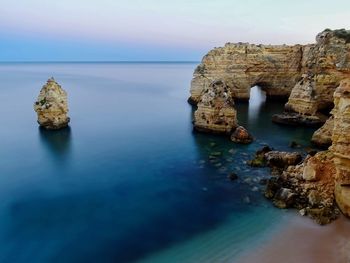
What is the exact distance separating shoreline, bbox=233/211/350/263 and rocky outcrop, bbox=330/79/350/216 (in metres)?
1.13

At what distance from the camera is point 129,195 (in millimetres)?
20859

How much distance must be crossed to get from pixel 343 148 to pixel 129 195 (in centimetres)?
1340

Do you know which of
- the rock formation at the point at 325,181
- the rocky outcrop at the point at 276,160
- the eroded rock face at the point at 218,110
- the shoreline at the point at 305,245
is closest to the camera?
the shoreline at the point at 305,245

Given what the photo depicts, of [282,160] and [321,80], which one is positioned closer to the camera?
[282,160]

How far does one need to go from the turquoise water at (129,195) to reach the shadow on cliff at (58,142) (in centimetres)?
12

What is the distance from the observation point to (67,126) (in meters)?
40.1

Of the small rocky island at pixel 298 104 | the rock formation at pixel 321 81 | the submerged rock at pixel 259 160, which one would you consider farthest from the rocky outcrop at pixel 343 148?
the rock formation at pixel 321 81

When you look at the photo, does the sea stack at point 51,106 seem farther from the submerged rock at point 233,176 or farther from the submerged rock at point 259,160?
the submerged rock at point 259,160

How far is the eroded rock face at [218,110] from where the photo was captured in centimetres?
3347

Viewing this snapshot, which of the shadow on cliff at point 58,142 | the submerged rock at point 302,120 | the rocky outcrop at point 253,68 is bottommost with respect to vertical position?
the shadow on cliff at point 58,142

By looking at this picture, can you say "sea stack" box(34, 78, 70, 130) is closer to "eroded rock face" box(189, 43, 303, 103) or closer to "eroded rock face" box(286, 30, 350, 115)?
"eroded rock face" box(189, 43, 303, 103)

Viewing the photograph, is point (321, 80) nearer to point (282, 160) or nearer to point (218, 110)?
point (218, 110)

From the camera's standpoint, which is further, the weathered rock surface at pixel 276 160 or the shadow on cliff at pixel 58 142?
the shadow on cliff at pixel 58 142

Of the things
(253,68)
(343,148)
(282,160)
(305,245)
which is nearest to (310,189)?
(343,148)
